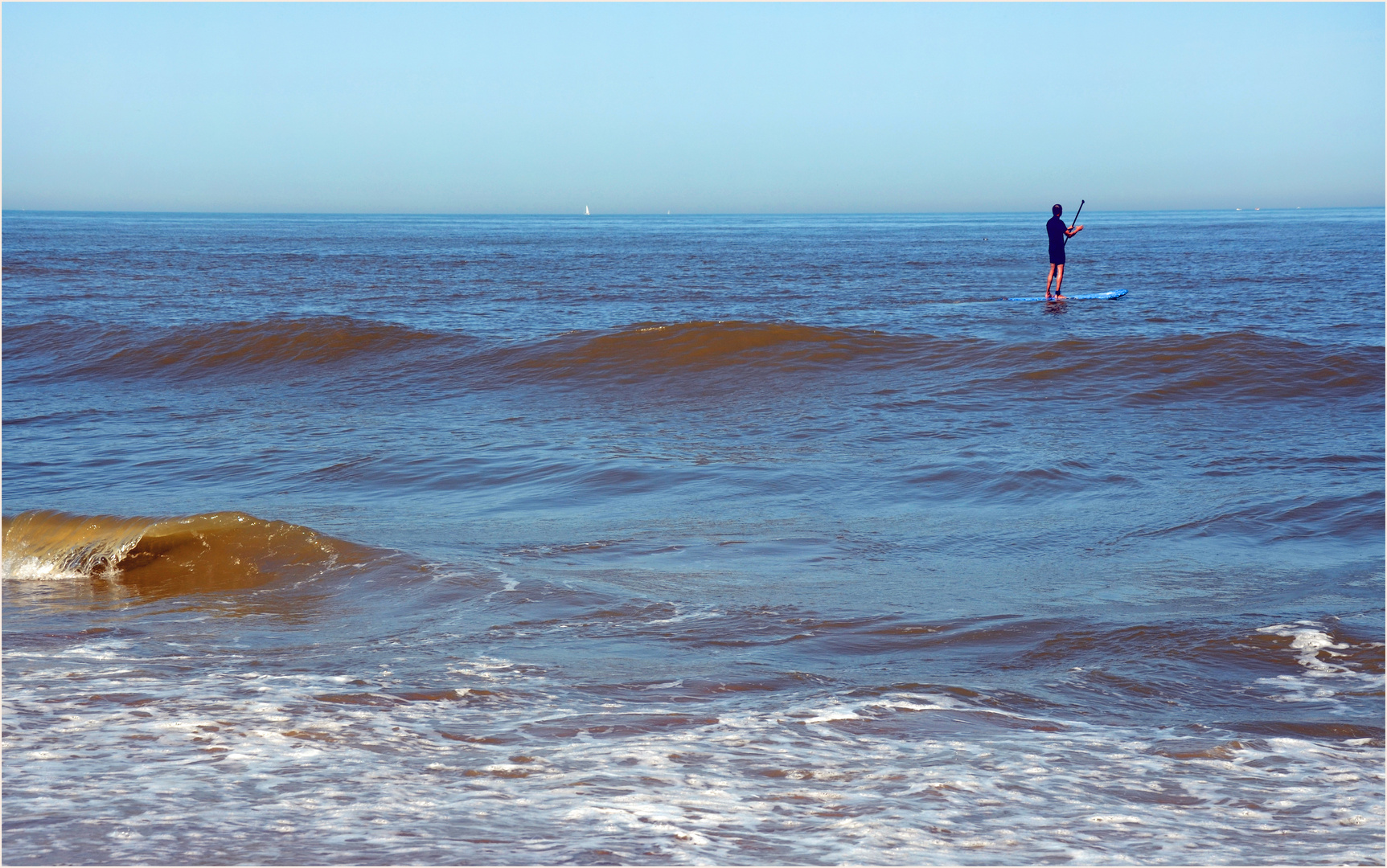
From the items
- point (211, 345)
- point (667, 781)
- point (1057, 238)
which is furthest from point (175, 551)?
point (1057, 238)

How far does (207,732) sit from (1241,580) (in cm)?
488

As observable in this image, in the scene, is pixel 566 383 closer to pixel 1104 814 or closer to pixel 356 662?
pixel 356 662

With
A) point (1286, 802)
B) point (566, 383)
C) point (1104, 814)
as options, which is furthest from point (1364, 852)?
point (566, 383)

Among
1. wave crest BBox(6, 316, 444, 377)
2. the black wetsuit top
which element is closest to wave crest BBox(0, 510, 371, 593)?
wave crest BBox(6, 316, 444, 377)

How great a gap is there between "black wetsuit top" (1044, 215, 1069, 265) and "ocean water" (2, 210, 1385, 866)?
5747 millimetres

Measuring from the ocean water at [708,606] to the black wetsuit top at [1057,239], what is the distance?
18.9 ft

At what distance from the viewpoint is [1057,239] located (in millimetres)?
19953

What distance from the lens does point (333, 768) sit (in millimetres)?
3230

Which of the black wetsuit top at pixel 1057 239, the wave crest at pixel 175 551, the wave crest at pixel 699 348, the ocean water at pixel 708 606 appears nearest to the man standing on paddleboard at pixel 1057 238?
the black wetsuit top at pixel 1057 239

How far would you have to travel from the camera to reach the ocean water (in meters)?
2.93

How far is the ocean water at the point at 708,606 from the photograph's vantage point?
9.62ft

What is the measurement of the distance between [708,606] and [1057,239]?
16.9 metres

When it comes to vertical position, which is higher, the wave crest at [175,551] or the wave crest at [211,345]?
the wave crest at [211,345]

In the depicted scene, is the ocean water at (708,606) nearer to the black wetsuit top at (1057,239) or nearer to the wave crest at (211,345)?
the wave crest at (211,345)
